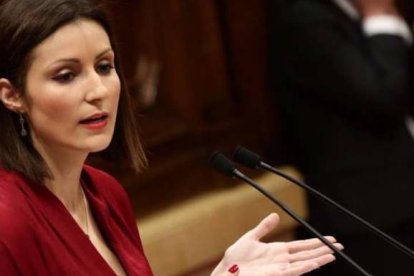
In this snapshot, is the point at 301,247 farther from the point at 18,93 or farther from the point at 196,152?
the point at 196,152

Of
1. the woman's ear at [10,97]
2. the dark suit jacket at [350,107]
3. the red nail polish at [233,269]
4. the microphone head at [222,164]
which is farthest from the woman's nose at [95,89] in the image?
the dark suit jacket at [350,107]

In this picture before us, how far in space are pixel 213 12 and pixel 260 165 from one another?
1592 millimetres

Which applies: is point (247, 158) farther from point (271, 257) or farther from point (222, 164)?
point (271, 257)

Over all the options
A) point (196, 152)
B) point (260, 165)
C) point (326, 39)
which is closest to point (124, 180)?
point (196, 152)

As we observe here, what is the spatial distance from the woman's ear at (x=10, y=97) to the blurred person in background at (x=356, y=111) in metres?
1.35

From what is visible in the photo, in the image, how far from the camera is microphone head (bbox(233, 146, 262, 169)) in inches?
67.3

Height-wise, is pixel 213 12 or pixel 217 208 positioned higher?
pixel 213 12

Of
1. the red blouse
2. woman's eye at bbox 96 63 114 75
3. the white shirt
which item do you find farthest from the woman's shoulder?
the white shirt

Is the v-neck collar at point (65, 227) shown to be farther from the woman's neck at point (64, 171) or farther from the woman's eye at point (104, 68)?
the woman's eye at point (104, 68)

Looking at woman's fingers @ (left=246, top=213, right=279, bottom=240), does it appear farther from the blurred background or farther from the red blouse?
the blurred background

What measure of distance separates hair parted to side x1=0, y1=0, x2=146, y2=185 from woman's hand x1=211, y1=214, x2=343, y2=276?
1.25 feet

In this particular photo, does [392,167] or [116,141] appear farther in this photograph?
[392,167]

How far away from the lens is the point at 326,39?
2.81 meters

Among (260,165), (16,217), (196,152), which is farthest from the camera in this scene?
(196,152)
